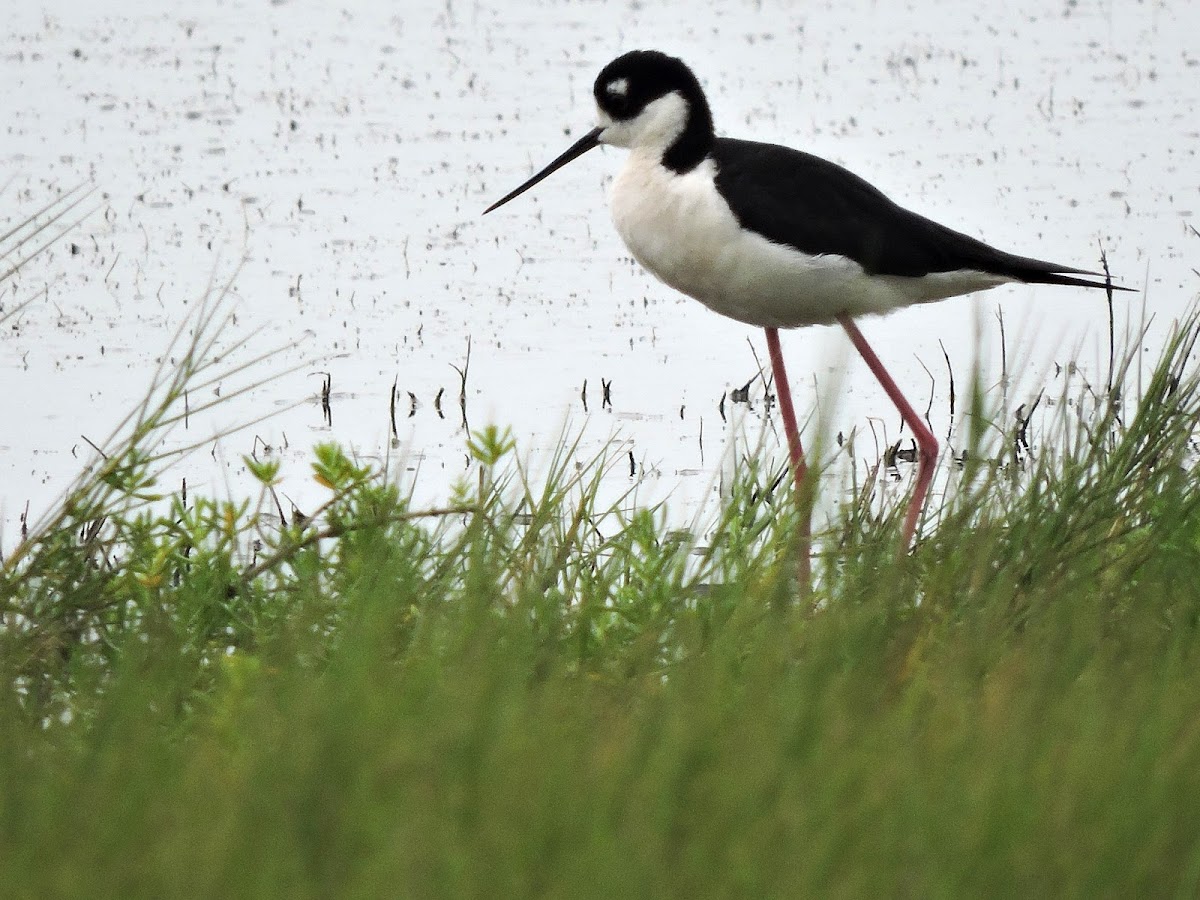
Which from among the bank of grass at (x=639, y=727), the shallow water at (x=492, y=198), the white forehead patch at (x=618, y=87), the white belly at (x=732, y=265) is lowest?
the bank of grass at (x=639, y=727)

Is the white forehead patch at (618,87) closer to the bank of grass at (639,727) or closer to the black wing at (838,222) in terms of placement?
the black wing at (838,222)

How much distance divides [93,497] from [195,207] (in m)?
5.55

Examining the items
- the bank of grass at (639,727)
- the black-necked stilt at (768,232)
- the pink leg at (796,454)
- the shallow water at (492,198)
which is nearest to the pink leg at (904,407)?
the black-necked stilt at (768,232)

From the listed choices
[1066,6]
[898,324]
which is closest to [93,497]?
[898,324]

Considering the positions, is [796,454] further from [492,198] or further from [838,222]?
[492,198]

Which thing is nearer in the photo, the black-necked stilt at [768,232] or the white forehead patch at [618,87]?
the black-necked stilt at [768,232]

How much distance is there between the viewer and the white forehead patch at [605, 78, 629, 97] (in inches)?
205

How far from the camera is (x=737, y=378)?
6977 mm

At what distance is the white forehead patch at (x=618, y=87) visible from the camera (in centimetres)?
521

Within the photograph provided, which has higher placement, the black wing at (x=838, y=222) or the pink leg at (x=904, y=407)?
the black wing at (x=838, y=222)

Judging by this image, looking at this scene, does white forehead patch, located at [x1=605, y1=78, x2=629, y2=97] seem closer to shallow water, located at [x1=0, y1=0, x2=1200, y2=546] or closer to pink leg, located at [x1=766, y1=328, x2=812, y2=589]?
pink leg, located at [x1=766, y1=328, x2=812, y2=589]

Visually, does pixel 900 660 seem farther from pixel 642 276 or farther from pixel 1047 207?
pixel 1047 207

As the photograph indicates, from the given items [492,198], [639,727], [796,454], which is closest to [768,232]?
[796,454]

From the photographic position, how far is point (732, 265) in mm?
4828
